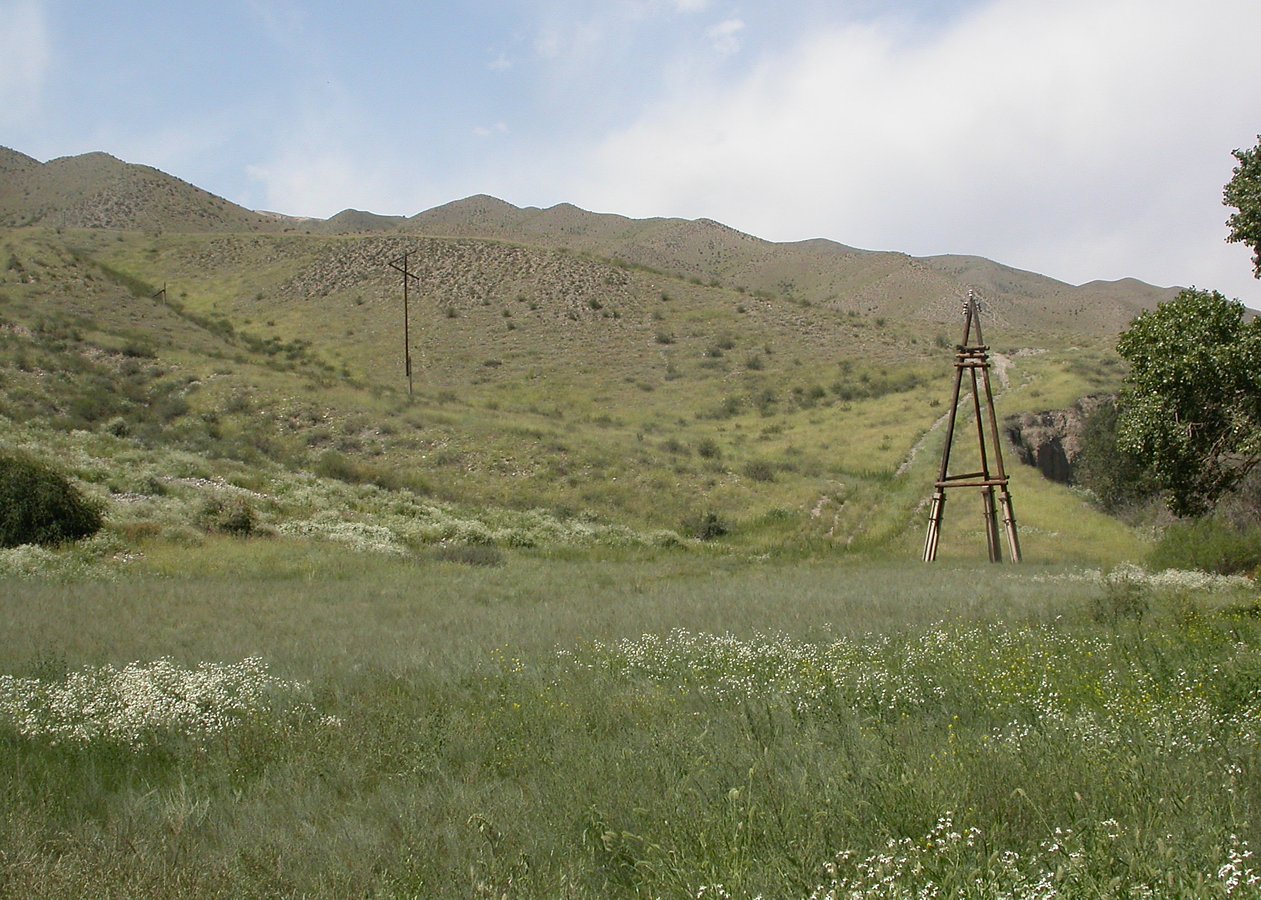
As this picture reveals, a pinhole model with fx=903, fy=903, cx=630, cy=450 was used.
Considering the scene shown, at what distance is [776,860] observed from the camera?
152 inches

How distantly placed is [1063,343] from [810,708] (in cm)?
7206

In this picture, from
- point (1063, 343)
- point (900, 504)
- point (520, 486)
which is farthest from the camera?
point (1063, 343)

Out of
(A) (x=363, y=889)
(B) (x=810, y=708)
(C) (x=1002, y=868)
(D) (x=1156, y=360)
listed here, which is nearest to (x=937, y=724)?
(B) (x=810, y=708)

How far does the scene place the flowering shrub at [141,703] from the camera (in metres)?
7.06

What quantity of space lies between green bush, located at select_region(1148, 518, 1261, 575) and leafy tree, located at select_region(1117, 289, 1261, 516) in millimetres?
5276

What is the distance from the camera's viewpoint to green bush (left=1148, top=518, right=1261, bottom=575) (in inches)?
818

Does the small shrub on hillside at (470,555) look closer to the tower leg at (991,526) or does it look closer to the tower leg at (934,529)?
the tower leg at (934,529)

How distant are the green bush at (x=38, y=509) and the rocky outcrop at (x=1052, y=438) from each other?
33894mm

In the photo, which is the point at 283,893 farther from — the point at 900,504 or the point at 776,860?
the point at 900,504

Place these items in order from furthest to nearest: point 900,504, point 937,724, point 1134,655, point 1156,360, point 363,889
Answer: point 900,504, point 1156,360, point 1134,655, point 937,724, point 363,889

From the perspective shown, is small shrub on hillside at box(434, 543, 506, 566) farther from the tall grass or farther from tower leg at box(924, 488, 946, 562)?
tower leg at box(924, 488, 946, 562)

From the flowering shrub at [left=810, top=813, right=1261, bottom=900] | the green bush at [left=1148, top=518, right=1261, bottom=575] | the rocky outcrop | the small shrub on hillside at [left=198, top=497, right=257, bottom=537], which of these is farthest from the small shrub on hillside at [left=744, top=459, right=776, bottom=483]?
the flowering shrub at [left=810, top=813, right=1261, bottom=900]

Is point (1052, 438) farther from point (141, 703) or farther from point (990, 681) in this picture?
point (141, 703)

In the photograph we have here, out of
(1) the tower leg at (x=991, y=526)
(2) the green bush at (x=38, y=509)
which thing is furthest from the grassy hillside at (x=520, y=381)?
(1) the tower leg at (x=991, y=526)
